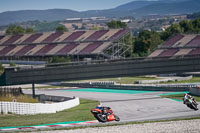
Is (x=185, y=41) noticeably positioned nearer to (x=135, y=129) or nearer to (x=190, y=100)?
(x=190, y=100)

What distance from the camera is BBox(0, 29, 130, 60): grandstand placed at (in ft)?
332

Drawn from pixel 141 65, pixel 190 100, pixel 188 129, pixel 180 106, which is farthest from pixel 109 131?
pixel 141 65

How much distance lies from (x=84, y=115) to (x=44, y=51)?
248ft

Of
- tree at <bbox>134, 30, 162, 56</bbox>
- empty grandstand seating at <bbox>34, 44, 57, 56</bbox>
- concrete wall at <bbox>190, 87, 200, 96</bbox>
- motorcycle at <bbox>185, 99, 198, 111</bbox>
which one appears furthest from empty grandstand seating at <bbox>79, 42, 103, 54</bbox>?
motorcycle at <bbox>185, 99, 198, 111</bbox>

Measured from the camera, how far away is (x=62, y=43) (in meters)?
112

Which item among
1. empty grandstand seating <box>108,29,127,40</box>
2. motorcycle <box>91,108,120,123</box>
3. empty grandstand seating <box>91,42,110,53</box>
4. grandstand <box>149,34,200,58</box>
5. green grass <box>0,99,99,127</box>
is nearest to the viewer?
motorcycle <box>91,108,120,123</box>

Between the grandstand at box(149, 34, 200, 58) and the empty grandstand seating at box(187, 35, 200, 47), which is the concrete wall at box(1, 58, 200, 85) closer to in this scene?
the grandstand at box(149, 34, 200, 58)

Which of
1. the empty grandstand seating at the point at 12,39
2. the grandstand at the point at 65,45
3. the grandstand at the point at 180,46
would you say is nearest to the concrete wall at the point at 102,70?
the grandstand at the point at 180,46

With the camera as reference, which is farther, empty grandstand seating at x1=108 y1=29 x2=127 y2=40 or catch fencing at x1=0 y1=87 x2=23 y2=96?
empty grandstand seating at x1=108 y1=29 x2=127 y2=40

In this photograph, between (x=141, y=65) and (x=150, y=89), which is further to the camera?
(x=150, y=89)

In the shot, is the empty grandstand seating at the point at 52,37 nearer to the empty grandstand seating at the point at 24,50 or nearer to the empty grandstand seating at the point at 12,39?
the empty grandstand seating at the point at 24,50

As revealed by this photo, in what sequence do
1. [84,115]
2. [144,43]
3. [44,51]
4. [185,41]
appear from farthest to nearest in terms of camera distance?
[144,43], [44,51], [185,41], [84,115]

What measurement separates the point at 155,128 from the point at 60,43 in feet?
291

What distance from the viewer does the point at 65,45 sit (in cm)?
10931
